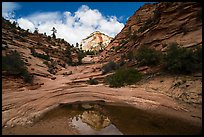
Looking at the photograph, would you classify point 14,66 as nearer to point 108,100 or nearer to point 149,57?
point 108,100

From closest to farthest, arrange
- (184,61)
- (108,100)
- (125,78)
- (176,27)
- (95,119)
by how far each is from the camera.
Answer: (95,119) → (108,100) → (184,61) → (125,78) → (176,27)

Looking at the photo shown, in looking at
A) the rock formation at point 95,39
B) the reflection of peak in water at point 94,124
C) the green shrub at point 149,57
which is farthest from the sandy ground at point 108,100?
the rock formation at point 95,39

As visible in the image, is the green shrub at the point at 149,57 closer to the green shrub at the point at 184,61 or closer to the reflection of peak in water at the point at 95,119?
the green shrub at the point at 184,61

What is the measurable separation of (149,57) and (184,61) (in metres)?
4.33

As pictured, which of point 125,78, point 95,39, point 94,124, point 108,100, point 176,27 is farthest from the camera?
point 95,39

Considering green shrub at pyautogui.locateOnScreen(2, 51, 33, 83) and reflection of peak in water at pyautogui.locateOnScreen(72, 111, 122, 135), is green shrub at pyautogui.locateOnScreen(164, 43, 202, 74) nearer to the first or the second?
reflection of peak in water at pyautogui.locateOnScreen(72, 111, 122, 135)

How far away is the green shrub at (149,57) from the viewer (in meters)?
18.2

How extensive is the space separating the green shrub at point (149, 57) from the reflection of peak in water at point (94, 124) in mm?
9421

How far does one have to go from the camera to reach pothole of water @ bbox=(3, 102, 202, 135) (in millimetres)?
7829

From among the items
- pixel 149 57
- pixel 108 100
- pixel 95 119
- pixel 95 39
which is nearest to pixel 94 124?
pixel 95 119

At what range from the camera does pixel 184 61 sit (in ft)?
47.9

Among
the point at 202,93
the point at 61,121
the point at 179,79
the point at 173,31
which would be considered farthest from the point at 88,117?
the point at 173,31

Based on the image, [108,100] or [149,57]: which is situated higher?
[149,57]

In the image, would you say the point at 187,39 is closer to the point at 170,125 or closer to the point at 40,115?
the point at 170,125
